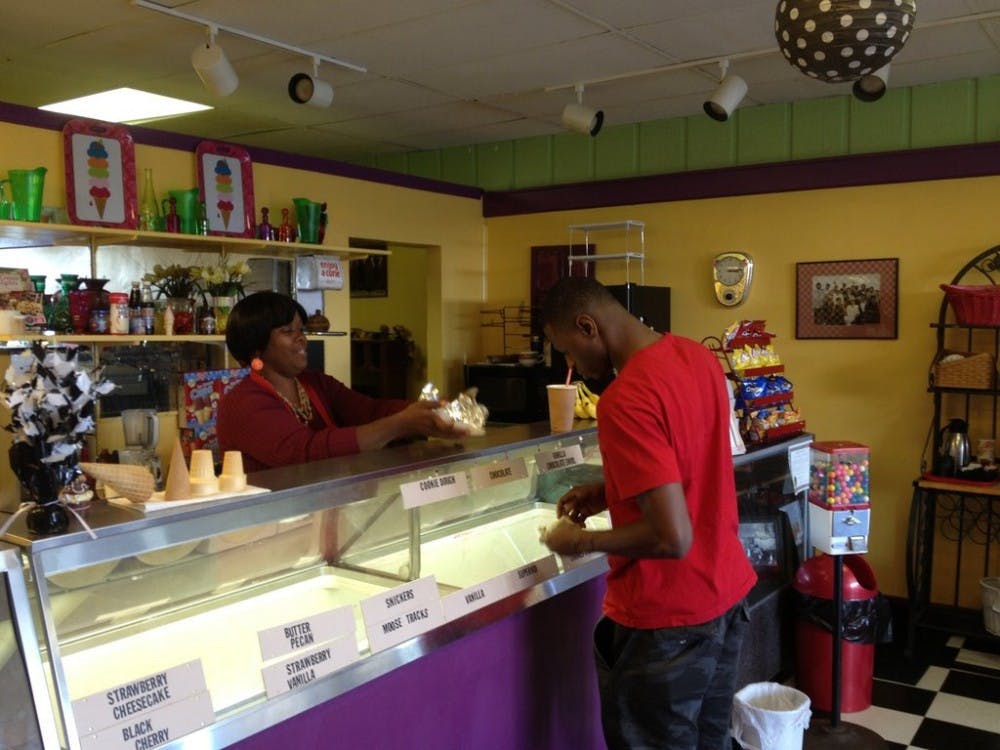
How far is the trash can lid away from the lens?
3744mm

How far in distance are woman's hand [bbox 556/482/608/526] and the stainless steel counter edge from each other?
265mm

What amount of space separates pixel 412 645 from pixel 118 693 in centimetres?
67

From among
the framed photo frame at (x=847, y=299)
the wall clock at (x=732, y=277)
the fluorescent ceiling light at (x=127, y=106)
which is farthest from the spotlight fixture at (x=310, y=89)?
the framed photo frame at (x=847, y=299)

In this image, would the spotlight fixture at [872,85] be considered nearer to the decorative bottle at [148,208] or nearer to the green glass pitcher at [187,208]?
the green glass pitcher at [187,208]

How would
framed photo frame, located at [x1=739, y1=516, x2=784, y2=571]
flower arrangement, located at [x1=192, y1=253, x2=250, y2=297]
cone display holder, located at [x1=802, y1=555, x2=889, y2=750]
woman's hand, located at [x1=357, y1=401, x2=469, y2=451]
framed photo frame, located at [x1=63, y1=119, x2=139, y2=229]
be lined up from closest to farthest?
1. woman's hand, located at [x1=357, y1=401, x2=469, y2=451]
2. cone display holder, located at [x1=802, y1=555, x2=889, y2=750]
3. framed photo frame, located at [x1=739, y1=516, x2=784, y2=571]
4. framed photo frame, located at [x1=63, y1=119, x2=139, y2=229]
5. flower arrangement, located at [x1=192, y1=253, x2=250, y2=297]

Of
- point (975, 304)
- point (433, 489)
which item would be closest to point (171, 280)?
point (433, 489)

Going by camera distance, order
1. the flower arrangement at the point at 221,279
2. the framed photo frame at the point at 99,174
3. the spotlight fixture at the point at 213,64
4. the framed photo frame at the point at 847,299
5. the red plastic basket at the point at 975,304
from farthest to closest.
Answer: the framed photo frame at the point at 847,299, the flower arrangement at the point at 221,279, the red plastic basket at the point at 975,304, the framed photo frame at the point at 99,174, the spotlight fixture at the point at 213,64

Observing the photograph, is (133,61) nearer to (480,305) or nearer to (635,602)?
(480,305)

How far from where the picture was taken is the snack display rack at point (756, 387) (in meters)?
3.54

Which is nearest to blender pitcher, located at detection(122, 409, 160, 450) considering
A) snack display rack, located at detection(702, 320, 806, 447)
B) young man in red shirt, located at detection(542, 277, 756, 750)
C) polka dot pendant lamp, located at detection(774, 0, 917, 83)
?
young man in red shirt, located at detection(542, 277, 756, 750)

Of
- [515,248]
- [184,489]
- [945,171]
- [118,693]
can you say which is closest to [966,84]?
[945,171]

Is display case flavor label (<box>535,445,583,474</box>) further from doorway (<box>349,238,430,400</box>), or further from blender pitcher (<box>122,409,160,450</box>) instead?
doorway (<box>349,238,430,400</box>)

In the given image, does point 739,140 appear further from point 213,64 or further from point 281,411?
point 281,411

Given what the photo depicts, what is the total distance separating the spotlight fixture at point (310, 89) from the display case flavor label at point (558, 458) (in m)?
2.70
